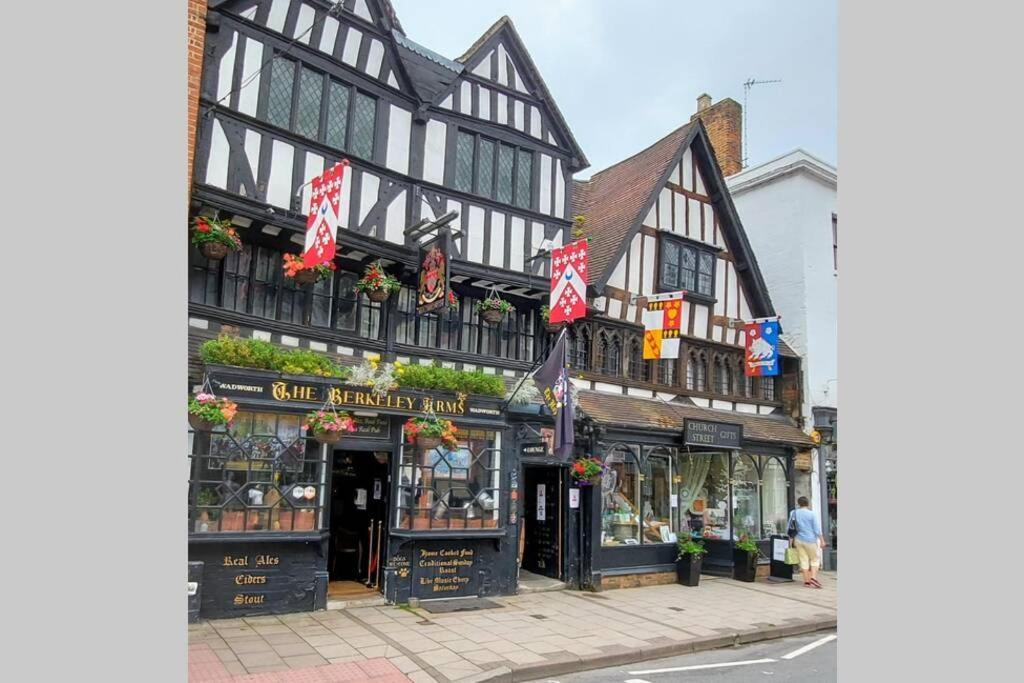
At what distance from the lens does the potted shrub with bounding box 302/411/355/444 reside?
9236mm

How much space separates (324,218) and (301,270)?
967mm

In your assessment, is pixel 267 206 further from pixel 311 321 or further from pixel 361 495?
pixel 361 495

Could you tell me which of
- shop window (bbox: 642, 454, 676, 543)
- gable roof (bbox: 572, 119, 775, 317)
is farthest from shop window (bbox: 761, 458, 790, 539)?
gable roof (bbox: 572, 119, 775, 317)

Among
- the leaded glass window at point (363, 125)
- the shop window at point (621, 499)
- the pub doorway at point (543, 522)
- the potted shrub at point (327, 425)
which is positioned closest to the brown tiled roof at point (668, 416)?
the shop window at point (621, 499)

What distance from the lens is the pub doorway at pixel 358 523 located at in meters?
10.9

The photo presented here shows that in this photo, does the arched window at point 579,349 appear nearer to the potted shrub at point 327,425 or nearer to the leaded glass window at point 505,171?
the leaded glass window at point 505,171

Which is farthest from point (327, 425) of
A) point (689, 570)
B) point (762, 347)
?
point (762, 347)

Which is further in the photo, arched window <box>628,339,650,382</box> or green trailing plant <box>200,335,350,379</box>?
arched window <box>628,339,650,382</box>

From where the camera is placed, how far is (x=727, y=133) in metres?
20.1

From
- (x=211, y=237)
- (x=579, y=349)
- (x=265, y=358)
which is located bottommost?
(x=265, y=358)

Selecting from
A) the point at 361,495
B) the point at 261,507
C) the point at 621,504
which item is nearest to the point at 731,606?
the point at 621,504

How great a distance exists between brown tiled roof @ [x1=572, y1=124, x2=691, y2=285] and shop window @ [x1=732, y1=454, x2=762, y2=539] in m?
5.41

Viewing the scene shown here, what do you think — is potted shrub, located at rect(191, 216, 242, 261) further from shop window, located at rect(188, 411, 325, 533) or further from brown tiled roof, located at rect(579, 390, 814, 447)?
brown tiled roof, located at rect(579, 390, 814, 447)

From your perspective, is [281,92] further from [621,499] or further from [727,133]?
[727,133]
